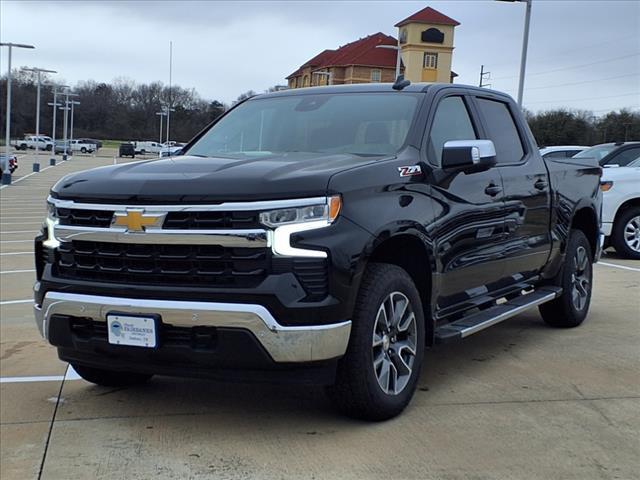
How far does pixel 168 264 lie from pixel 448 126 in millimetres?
2249

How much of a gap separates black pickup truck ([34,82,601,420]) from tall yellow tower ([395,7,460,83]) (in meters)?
70.0

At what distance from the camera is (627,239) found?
37.4 feet

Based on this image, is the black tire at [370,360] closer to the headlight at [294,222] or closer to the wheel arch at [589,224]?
the headlight at [294,222]

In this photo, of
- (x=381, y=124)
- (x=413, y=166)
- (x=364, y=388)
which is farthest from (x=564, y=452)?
(x=381, y=124)

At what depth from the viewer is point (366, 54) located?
274 ft

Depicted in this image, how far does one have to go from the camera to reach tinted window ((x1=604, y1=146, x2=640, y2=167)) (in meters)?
11.8

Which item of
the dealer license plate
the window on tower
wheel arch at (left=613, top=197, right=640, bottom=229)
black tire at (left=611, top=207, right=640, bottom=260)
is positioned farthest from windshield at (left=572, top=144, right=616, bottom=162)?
the window on tower

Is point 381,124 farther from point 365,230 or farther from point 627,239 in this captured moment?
point 627,239

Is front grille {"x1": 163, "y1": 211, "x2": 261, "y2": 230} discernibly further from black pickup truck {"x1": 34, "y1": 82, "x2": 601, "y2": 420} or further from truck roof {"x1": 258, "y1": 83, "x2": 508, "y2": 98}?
truck roof {"x1": 258, "y1": 83, "x2": 508, "y2": 98}

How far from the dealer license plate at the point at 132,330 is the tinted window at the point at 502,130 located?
295cm

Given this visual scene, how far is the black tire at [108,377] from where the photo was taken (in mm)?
4609

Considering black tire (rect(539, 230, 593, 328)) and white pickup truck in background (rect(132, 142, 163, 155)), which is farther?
white pickup truck in background (rect(132, 142, 163, 155))

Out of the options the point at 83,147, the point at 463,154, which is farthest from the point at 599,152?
the point at 83,147

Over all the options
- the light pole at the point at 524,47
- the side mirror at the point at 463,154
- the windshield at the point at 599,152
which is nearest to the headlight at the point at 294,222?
the side mirror at the point at 463,154
